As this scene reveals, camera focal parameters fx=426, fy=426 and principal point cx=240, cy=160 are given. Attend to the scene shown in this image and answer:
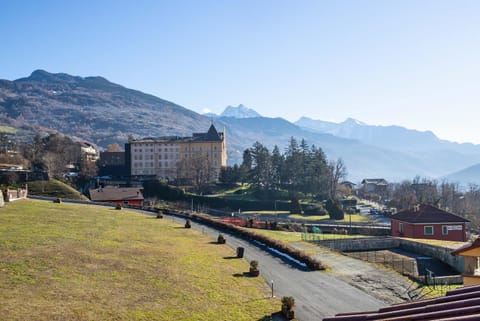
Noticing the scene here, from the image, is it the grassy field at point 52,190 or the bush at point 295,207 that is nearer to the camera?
the grassy field at point 52,190

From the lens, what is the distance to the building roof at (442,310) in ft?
18.4

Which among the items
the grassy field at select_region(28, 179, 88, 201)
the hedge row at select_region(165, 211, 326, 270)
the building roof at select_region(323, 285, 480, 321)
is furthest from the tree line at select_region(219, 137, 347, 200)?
the building roof at select_region(323, 285, 480, 321)

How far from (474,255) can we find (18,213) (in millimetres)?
42292

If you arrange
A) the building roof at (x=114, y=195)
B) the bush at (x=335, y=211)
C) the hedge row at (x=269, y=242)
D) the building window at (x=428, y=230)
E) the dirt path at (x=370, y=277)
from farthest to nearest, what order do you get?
the bush at (x=335, y=211) < the building roof at (x=114, y=195) < the building window at (x=428, y=230) < the hedge row at (x=269, y=242) < the dirt path at (x=370, y=277)

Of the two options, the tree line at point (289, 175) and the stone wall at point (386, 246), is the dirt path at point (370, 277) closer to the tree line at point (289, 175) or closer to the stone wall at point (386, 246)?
the stone wall at point (386, 246)

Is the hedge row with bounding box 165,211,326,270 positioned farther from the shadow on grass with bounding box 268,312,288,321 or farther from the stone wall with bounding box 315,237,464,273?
the shadow on grass with bounding box 268,312,288,321

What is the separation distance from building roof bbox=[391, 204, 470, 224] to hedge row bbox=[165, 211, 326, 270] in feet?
81.0

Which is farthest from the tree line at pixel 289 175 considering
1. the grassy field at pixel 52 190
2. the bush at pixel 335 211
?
the grassy field at pixel 52 190

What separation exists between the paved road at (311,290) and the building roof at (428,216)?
28.7 metres

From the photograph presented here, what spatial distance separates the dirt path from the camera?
2877cm

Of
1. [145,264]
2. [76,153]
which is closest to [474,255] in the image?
[145,264]

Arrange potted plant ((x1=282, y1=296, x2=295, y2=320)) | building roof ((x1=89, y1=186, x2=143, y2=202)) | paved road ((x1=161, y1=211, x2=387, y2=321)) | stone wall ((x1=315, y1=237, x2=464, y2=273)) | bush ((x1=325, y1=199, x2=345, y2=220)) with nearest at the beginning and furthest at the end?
1. potted plant ((x1=282, y1=296, x2=295, y2=320))
2. paved road ((x1=161, y1=211, x2=387, y2=321))
3. stone wall ((x1=315, y1=237, x2=464, y2=273))
4. building roof ((x1=89, y1=186, x2=143, y2=202))
5. bush ((x1=325, y1=199, x2=345, y2=220))

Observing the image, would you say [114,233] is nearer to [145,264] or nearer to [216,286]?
[145,264]

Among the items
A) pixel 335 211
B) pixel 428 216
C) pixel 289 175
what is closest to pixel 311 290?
pixel 428 216
